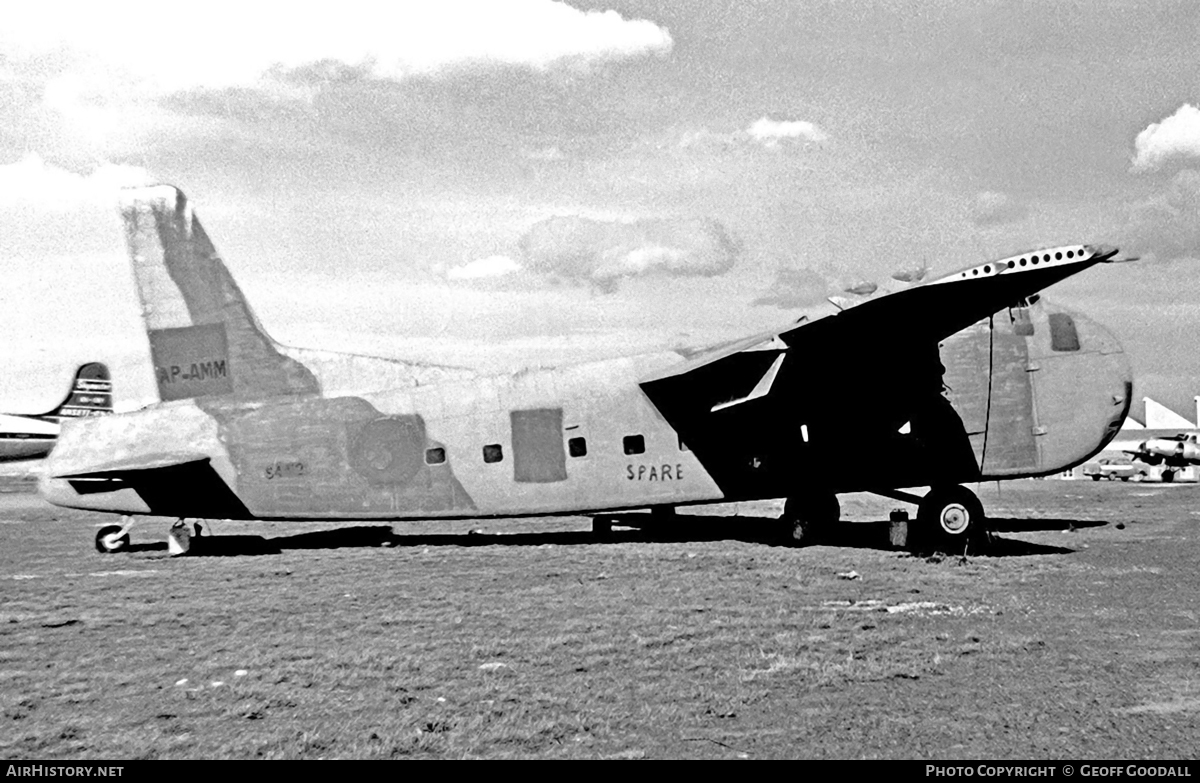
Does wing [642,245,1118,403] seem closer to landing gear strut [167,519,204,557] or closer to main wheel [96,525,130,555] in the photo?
landing gear strut [167,519,204,557]

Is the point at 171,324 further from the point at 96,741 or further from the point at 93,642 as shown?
the point at 96,741

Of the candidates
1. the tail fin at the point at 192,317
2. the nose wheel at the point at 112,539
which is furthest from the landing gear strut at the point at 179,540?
the tail fin at the point at 192,317

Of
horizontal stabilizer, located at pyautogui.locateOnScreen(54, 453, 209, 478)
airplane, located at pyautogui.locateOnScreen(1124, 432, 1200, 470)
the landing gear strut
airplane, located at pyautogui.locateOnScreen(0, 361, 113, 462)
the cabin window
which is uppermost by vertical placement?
airplane, located at pyautogui.locateOnScreen(0, 361, 113, 462)

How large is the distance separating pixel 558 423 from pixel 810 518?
207 inches

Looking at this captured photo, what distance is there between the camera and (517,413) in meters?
17.9

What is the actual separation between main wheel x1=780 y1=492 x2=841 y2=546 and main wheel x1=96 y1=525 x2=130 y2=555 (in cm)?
1334

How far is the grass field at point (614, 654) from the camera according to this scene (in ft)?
21.1

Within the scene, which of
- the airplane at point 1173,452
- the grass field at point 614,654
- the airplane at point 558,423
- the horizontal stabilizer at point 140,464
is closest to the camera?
the grass field at point 614,654

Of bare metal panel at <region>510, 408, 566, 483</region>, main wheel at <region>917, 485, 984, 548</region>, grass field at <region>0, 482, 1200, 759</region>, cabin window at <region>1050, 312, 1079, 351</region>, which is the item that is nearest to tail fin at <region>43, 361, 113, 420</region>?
grass field at <region>0, 482, 1200, 759</region>

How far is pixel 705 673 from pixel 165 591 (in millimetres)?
9045

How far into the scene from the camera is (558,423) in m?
17.8

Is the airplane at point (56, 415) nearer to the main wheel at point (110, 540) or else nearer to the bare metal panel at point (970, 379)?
the main wheel at point (110, 540)

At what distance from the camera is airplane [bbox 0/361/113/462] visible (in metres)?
61.9
